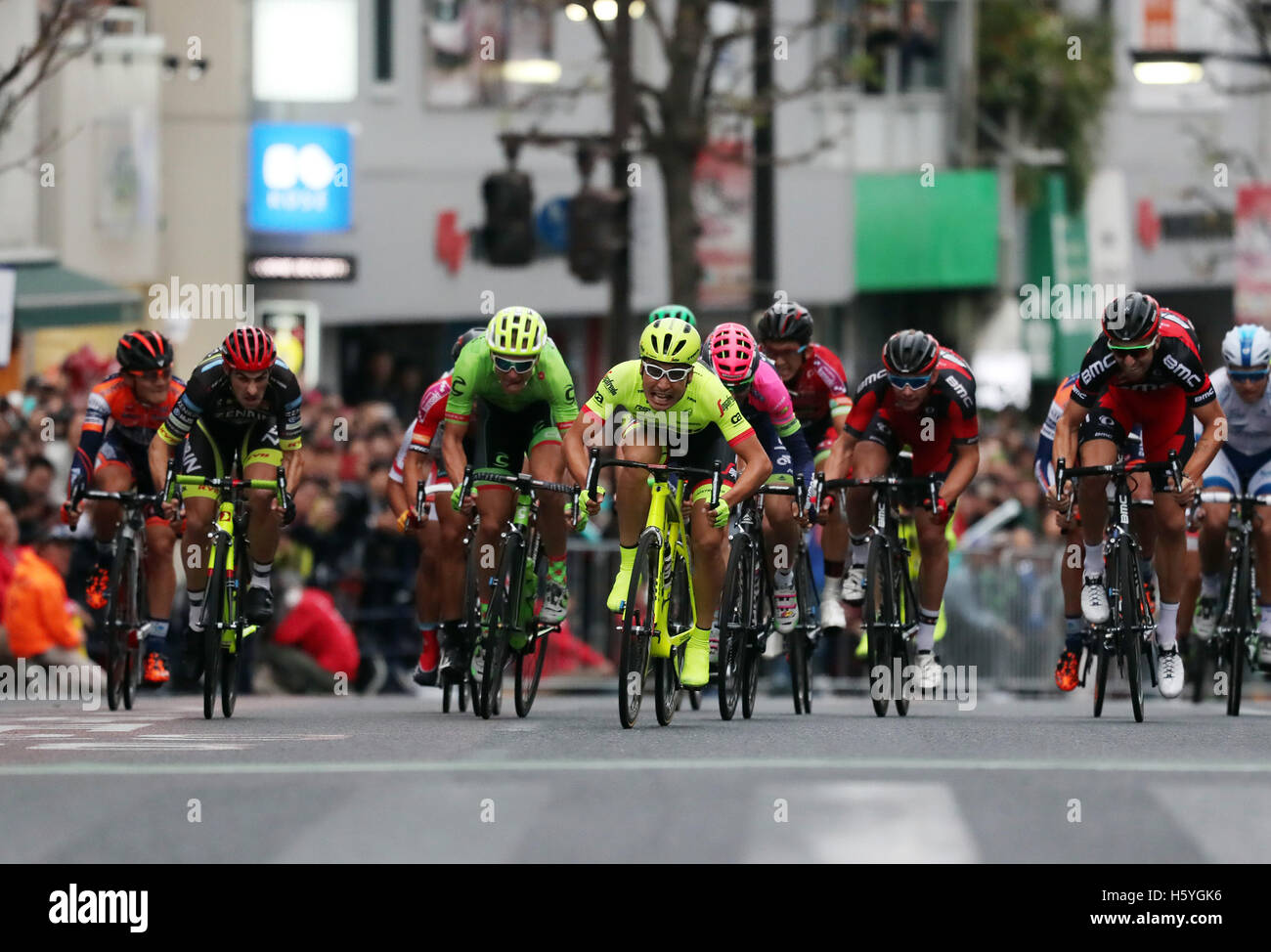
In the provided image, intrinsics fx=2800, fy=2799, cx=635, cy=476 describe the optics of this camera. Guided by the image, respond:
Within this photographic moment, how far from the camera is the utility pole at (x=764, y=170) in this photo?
24.0 m

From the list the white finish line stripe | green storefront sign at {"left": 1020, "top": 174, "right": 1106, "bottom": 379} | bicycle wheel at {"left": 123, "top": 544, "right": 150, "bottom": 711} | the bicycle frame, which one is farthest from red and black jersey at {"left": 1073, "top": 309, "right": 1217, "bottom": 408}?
green storefront sign at {"left": 1020, "top": 174, "right": 1106, "bottom": 379}

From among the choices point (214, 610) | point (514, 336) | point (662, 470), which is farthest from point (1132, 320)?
point (214, 610)

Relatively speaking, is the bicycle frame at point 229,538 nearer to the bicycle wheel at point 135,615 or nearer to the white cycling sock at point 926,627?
the bicycle wheel at point 135,615

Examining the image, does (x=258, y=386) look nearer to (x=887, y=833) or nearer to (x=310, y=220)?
(x=887, y=833)

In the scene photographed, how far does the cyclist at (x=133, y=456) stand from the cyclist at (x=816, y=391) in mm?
3363

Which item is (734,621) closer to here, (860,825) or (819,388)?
(819,388)

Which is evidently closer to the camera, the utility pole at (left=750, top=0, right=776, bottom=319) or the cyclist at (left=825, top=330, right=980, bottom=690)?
Result: the cyclist at (left=825, top=330, right=980, bottom=690)

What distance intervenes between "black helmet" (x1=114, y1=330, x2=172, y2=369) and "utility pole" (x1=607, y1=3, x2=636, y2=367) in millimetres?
7401

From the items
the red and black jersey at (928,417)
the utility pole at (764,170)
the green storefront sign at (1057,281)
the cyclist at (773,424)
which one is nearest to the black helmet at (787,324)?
the red and black jersey at (928,417)

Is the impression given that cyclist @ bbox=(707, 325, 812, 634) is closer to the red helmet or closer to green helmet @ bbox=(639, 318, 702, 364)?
green helmet @ bbox=(639, 318, 702, 364)

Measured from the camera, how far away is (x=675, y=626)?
1300 cm

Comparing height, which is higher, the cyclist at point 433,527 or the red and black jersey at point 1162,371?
the red and black jersey at point 1162,371

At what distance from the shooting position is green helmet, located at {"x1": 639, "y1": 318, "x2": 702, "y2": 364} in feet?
41.7

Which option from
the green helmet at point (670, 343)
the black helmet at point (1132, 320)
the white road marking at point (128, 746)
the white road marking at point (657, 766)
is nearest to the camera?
the white road marking at point (657, 766)
